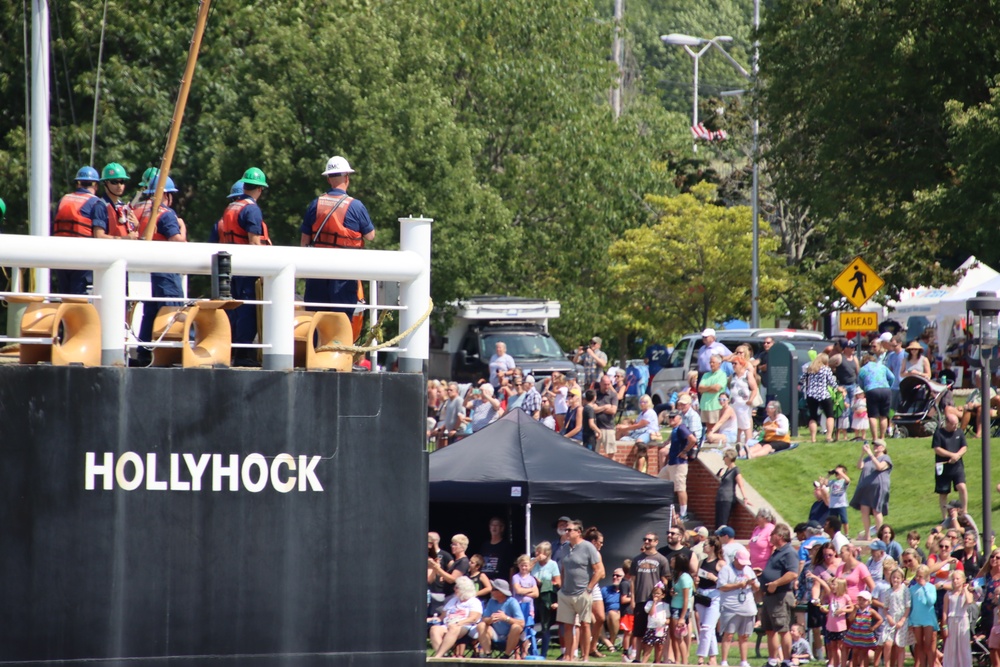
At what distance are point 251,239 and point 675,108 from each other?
95.3 metres

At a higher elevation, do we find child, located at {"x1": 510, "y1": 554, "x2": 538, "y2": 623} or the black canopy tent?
the black canopy tent

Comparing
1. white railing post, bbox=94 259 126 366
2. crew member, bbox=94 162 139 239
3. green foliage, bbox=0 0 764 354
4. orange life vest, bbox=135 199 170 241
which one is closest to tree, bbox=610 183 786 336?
green foliage, bbox=0 0 764 354

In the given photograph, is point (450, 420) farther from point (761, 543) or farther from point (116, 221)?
point (116, 221)

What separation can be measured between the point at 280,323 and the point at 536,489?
35.6 feet

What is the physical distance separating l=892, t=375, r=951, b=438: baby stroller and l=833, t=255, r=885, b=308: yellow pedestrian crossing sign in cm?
130

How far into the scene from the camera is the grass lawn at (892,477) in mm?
19703

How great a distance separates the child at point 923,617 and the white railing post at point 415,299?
8.21m

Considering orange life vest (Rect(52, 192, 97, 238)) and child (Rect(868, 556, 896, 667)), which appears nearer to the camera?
orange life vest (Rect(52, 192, 97, 238))

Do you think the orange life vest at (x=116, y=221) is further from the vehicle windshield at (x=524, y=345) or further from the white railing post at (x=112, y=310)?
the vehicle windshield at (x=524, y=345)

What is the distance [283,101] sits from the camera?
116 feet

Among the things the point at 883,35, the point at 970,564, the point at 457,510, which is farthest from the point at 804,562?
the point at 883,35

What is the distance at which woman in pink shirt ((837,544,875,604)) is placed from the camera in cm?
1516

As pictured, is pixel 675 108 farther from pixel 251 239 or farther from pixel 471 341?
pixel 251 239

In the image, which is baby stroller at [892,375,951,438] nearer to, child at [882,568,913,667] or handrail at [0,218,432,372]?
child at [882,568,913,667]
